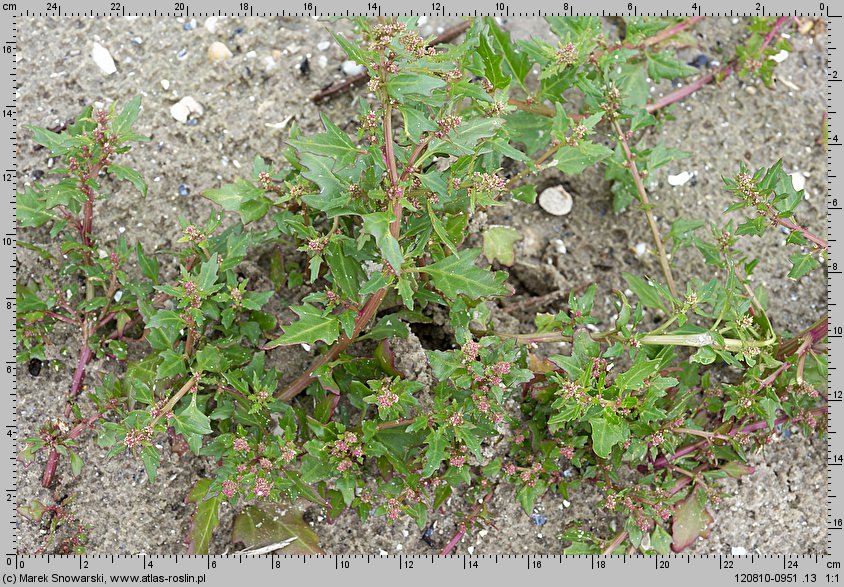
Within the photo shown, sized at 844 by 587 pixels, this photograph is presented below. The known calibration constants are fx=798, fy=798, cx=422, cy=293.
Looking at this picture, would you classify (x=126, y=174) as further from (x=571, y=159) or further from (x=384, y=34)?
(x=571, y=159)

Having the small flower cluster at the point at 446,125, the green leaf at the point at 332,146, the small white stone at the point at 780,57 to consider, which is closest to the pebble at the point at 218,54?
the green leaf at the point at 332,146

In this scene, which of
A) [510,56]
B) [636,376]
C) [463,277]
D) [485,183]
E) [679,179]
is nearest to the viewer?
[485,183]

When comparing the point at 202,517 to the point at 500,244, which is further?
the point at 500,244

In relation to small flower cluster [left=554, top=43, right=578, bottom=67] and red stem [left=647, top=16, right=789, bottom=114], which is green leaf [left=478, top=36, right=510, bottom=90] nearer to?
small flower cluster [left=554, top=43, right=578, bottom=67]

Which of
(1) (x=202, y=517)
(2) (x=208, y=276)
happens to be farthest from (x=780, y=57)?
(1) (x=202, y=517)

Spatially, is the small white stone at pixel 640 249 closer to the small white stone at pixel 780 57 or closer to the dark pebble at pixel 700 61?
the dark pebble at pixel 700 61

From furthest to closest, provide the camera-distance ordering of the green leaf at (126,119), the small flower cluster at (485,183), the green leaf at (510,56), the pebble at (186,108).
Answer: the pebble at (186,108) < the green leaf at (510,56) < the green leaf at (126,119) < the small flower cluster at (485,183)
